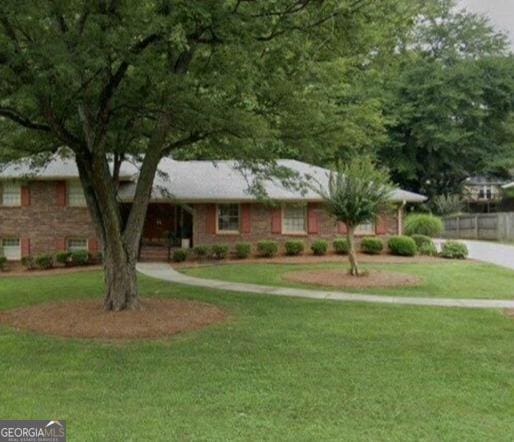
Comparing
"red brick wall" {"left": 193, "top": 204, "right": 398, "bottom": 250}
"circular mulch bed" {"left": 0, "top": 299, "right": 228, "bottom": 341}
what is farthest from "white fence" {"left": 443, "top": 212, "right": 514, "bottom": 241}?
"circular mulch bed" {"left": 0, "top": 299, "right": 228, "bottom": 341}

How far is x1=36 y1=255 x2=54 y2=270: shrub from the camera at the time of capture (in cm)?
1937

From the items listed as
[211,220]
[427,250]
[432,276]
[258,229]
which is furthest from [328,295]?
[427,250]

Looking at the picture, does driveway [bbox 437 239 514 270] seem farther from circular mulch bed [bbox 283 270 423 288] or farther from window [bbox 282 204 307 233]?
window [bbox 282 204 307 233]

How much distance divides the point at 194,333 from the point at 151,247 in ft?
46.1

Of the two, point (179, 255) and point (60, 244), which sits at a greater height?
point (60, 244)

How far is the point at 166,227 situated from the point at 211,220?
2925 mm

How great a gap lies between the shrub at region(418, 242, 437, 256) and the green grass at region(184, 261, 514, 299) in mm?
2391

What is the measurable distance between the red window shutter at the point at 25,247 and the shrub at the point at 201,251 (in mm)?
6751

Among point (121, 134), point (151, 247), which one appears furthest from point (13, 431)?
point (151, 247)

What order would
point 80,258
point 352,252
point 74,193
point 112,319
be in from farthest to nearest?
point 74,193 → point 80,258 → point 352,252 → point 112,319

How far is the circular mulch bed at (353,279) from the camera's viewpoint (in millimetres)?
14201

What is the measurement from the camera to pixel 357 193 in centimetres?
1507

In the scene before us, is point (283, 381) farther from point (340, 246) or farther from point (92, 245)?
point (92, 245)

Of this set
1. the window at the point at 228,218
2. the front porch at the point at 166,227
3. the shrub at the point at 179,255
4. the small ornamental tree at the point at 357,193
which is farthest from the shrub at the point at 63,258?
the small ornamental tree at the point at 357,193
